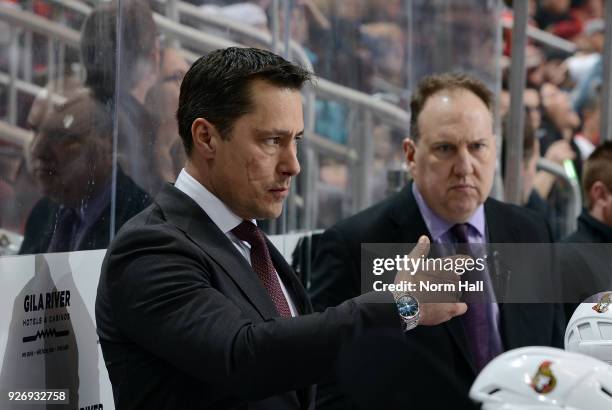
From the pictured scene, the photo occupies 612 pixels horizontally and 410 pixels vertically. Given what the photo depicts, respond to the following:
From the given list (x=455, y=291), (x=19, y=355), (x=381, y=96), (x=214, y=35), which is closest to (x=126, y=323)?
(x=19, y=355)

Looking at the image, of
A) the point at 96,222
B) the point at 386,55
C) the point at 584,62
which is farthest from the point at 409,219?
the point at 584,62

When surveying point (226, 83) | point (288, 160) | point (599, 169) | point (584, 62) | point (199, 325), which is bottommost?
point (199, 325)

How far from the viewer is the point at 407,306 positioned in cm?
203

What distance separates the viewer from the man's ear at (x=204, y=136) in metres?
2.15

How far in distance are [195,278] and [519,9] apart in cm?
294

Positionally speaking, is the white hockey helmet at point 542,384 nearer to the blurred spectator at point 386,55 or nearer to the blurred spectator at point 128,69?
the blurred spectator at point 128,69

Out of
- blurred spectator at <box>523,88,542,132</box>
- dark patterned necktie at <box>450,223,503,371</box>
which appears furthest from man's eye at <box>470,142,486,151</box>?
blurred spectator at <box>523,88,542,132</box>

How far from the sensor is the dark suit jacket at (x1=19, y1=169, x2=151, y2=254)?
2334mm

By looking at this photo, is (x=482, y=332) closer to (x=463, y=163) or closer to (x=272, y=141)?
(x=463, y=163)

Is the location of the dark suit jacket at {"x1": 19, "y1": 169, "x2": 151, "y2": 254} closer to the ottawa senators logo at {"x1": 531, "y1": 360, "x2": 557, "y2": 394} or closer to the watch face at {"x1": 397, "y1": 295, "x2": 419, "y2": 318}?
the watch face at {"x1": 397, "y1": 295, "x2": 419, "y2": 318}

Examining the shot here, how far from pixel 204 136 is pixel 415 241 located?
40.7 inches

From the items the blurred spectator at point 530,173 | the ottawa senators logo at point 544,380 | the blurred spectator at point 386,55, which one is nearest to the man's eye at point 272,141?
the ottawa senators logo at point 544,380

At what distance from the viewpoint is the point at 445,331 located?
9.34 ft

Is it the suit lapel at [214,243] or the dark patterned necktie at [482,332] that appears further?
the dark patterned necktie at [482,332]
